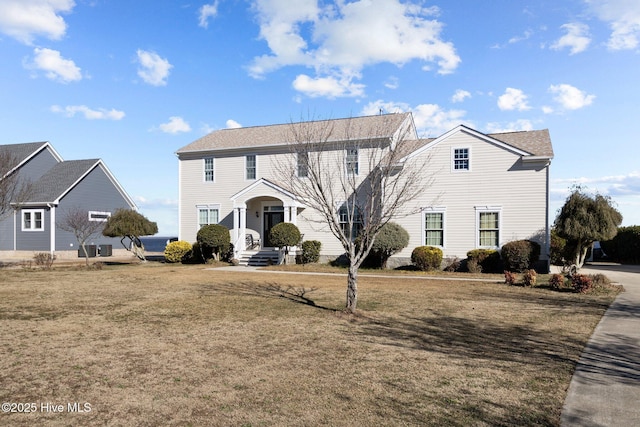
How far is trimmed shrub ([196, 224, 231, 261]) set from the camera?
24125 mm

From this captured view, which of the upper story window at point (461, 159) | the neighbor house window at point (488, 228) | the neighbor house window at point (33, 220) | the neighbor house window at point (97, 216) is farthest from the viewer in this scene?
the neighbor house window at point (97, 216)

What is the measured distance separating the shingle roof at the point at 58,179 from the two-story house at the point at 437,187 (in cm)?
1289

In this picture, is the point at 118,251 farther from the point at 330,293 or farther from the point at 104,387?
the point at 104,387

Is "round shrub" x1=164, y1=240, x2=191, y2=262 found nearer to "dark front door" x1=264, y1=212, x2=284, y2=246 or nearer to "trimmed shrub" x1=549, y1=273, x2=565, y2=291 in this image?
"dark front door" x1=264, y1=212, x2=284, y2=246

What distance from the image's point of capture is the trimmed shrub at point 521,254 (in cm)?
1939

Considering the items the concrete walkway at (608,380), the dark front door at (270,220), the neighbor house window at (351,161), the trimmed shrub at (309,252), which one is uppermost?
the neighbor house window at (351,161)

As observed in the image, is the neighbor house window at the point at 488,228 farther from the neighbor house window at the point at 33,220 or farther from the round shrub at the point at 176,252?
the neighbor house window at the point at 33,220

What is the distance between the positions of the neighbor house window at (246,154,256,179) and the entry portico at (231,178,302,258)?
1.71m

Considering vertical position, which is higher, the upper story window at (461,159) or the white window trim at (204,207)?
the upper story window at (461,159)

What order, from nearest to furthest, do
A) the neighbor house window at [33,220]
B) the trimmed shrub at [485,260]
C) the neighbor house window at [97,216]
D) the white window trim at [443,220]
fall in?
1. the trimmed shrub at [485,260]
2. the white window trim at [443,220]
3. the neighbor house window at [33,220]
4. the neighbor house window at [97,216]

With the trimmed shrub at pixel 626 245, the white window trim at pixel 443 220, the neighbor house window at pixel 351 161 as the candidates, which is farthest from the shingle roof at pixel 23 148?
the trimmed shrub at pixel 626 245

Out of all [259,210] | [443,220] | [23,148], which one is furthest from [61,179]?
[443,220]

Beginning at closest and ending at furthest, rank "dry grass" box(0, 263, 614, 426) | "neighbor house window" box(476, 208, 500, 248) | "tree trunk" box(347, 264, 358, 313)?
"dry grass" box(0, 263, 614, 426) → "tree trunk" box(347, 264, 358, 313) → "neighbor house window" box(476, 208, 500, 248)

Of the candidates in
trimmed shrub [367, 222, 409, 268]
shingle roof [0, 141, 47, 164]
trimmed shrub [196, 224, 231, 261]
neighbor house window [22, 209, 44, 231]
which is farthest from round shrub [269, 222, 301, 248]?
shingle roof [0, 141, 47, 164]
